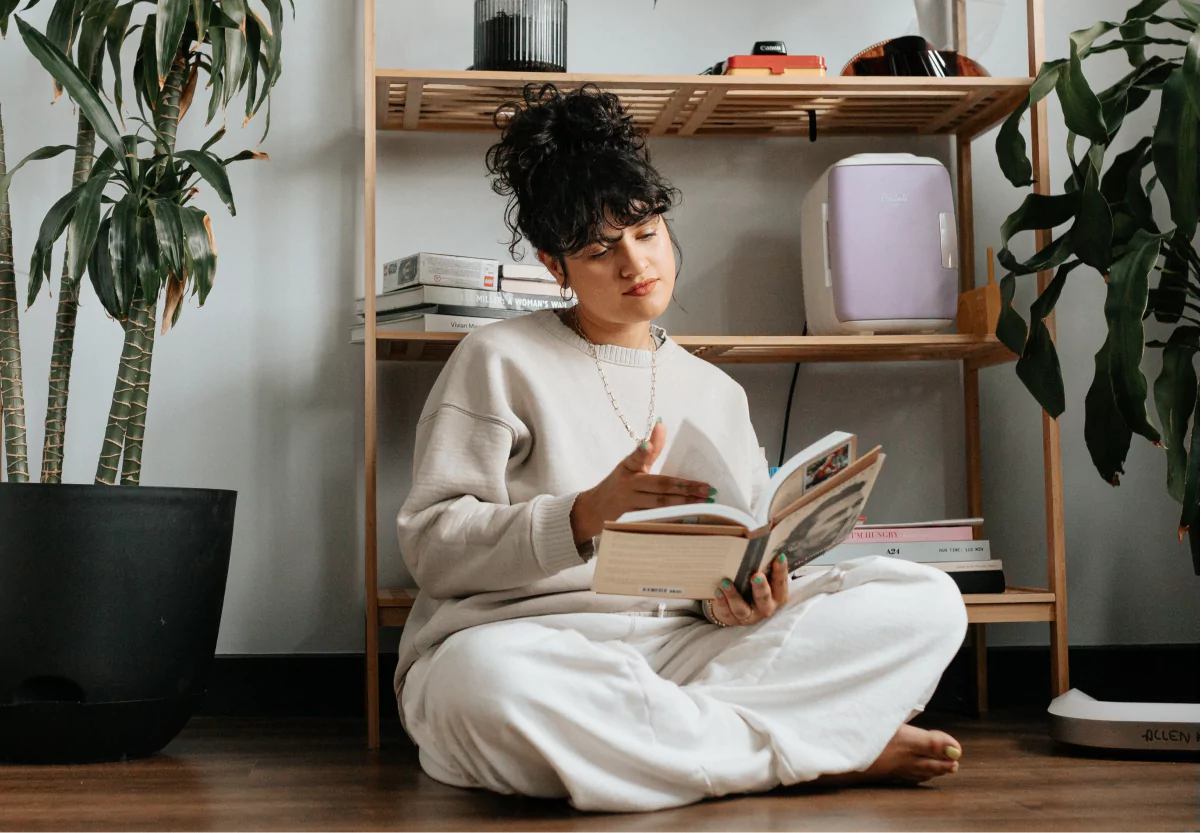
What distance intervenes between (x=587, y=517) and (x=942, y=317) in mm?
902

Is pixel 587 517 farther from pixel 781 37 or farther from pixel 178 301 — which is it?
pixel 781 37

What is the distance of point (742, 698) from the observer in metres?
1.34

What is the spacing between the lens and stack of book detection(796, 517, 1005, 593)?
6.15ft

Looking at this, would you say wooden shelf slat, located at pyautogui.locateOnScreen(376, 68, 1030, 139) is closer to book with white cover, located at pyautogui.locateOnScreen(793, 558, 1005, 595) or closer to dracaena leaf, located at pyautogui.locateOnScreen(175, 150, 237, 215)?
dracaena leaf, located at pyautogui.locateOnScreen(175, 150, 237, 215)

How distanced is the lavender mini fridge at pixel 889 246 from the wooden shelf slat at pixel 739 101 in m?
0.13

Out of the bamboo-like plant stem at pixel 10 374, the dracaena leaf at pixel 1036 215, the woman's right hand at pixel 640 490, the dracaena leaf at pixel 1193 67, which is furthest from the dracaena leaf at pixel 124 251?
the dracaena leaf at pixel 1193 67

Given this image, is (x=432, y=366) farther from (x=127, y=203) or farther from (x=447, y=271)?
(x=127, y=203)

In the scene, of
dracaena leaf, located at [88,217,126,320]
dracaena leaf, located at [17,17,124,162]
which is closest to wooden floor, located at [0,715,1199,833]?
dracaena leaf, located at [88,217,126,320]

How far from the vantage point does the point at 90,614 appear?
155 cm

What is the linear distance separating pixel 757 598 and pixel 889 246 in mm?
819

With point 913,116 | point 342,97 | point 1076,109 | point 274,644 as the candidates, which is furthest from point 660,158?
point 274,644

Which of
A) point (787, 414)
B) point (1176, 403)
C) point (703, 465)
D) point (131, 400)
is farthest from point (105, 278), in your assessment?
point (1176, 403)

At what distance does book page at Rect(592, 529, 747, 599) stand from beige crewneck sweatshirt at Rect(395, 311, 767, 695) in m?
0.14

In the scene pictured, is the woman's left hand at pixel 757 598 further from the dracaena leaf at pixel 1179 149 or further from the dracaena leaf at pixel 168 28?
the dracaena leaf at pixel 168 28
